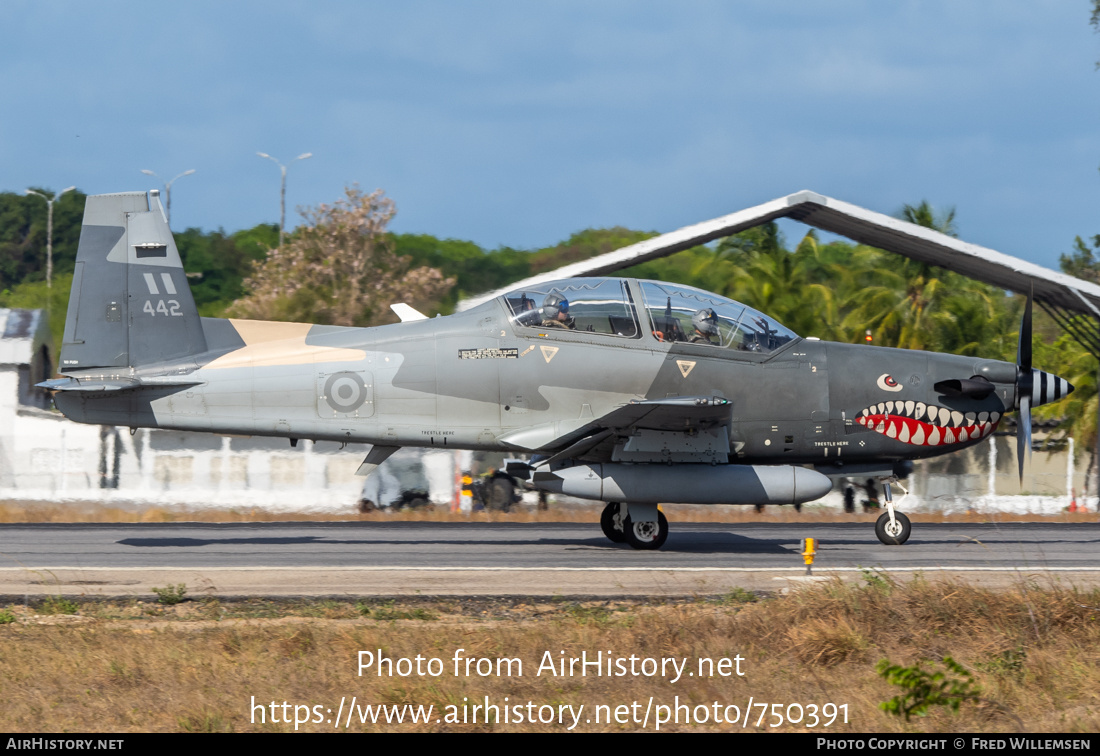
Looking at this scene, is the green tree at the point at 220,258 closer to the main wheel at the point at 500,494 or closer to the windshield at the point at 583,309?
the main wheel at the point at 500,494

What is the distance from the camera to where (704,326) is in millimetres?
13625

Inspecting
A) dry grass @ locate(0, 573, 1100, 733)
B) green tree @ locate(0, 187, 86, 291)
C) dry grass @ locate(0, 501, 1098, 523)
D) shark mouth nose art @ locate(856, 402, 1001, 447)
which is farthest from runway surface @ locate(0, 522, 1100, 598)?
green tree @ locate(0, 187, 86, 291)

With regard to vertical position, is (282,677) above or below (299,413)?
below

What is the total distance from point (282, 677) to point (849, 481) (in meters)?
17.6

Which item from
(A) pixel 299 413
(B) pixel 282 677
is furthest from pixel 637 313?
(B) pixel 282 677

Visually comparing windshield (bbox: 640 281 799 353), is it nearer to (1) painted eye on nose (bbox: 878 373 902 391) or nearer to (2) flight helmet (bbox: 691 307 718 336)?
(2) flight helmet (bbox: 691 307 718 336)

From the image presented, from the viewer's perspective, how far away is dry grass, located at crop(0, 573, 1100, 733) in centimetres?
647

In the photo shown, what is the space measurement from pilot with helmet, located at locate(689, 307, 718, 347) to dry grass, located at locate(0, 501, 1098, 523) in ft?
22.7

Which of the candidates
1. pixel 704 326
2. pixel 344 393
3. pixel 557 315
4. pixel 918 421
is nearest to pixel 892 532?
pixel 918 421

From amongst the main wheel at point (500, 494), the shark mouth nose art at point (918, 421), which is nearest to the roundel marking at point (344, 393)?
the shark mouth nose art at point (918, 421)

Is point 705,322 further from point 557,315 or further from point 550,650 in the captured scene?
point 550,650

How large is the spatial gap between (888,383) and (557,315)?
15.2ft

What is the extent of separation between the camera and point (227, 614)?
951 cm
